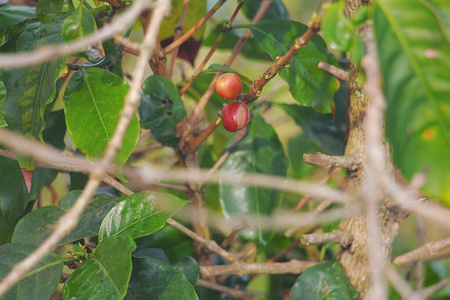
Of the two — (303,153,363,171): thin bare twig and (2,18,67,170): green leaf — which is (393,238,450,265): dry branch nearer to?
(303,153,363,171): thin bare twig

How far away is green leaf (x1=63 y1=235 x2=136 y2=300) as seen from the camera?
43 cm

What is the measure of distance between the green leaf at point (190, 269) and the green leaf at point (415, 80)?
1.11 ft

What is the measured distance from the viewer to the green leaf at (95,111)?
49 centimetres

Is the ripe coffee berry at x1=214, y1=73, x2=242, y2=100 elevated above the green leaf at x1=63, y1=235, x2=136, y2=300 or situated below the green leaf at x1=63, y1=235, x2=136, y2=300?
above

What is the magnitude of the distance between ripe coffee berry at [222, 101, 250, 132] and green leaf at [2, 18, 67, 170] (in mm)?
205

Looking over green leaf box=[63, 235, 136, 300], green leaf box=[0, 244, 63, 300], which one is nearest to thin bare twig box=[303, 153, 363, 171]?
green leaf box=[63, 235, 136, 300]

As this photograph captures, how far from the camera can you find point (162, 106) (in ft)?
2.09

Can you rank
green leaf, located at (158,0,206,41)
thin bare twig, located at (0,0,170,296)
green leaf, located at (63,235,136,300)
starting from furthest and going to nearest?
green leaf, located at (158,0,206,41), green leaf, located at (63,235,136,300), thin bare twig, located at (0,0,170,296)

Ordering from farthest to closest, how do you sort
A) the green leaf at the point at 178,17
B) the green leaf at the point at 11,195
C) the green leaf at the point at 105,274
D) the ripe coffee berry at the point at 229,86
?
the green leaf at the point at 178,17 → the green leaf at the point at 11,195 → the ripe coffee berry at the point at 229,86 → the green leaf at the point at 105,274

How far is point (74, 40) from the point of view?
1.51 feet

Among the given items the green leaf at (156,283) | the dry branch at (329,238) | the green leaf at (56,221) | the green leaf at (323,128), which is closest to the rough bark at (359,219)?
the dry branch at (329,238)

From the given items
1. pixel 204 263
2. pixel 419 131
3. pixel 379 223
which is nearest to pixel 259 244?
pixel 204 263

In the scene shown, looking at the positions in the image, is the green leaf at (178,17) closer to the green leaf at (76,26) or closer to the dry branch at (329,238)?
the green leaf at (76,26)

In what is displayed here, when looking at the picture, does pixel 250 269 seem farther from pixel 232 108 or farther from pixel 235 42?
pixel 235 42
